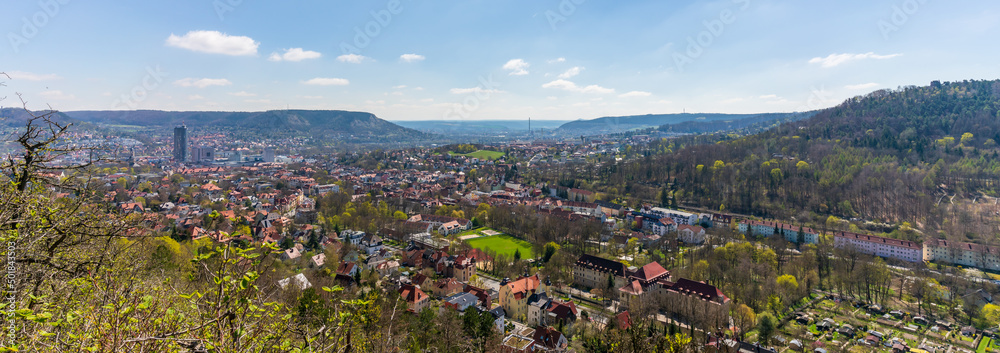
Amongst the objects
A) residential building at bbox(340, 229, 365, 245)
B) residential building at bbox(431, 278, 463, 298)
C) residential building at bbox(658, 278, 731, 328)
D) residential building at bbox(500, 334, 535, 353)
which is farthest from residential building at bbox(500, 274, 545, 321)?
residential building at bbox(340, 229, 365, 245)

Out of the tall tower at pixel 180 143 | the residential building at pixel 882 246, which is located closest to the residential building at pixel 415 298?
the residential building at pixel 882 246

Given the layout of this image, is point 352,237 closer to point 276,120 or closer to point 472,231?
point 472,231

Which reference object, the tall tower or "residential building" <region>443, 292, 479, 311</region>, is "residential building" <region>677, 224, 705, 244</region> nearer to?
"residential building" <region>443, 292, 479, 311</region>

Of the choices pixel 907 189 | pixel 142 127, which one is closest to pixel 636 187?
pixel 907 189

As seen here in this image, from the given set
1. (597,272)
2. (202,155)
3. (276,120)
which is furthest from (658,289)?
(276,120)

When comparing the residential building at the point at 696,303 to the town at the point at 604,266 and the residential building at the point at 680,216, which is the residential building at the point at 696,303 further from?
the residential building at the point at 680,216

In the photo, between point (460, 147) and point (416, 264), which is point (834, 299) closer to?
point (416, 264)
